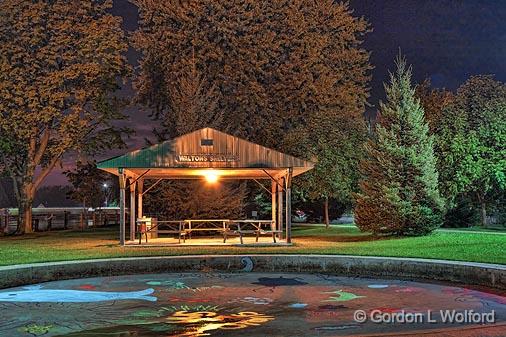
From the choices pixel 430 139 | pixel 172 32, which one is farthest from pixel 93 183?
pixel 430 139

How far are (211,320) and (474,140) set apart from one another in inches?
1098

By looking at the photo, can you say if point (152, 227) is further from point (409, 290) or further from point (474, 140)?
point (474, 140)

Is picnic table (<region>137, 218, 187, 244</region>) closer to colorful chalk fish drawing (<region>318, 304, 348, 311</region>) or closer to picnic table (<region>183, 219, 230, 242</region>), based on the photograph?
picnic table (<region>183, 219, 230, 242</region>)

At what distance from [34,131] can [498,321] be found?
30092mm

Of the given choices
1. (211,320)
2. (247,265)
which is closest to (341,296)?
(211,320)

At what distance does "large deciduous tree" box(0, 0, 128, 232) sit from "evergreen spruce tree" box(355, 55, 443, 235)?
16.9 metres

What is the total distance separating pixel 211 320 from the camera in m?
10.5

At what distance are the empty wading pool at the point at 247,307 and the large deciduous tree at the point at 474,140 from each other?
21.4 metres

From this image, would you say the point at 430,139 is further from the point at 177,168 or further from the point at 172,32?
the point at 172,32

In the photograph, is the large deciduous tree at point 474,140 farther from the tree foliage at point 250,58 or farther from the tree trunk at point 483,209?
the tree foliage at point 250,58

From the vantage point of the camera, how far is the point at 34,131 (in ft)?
116

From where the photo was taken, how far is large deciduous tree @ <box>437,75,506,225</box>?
34.7 meters

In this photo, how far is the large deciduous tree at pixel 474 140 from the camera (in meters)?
34.7

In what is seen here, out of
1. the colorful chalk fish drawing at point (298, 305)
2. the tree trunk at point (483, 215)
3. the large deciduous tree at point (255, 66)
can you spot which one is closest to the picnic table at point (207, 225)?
the large deciduous tree at point (255, 66)
